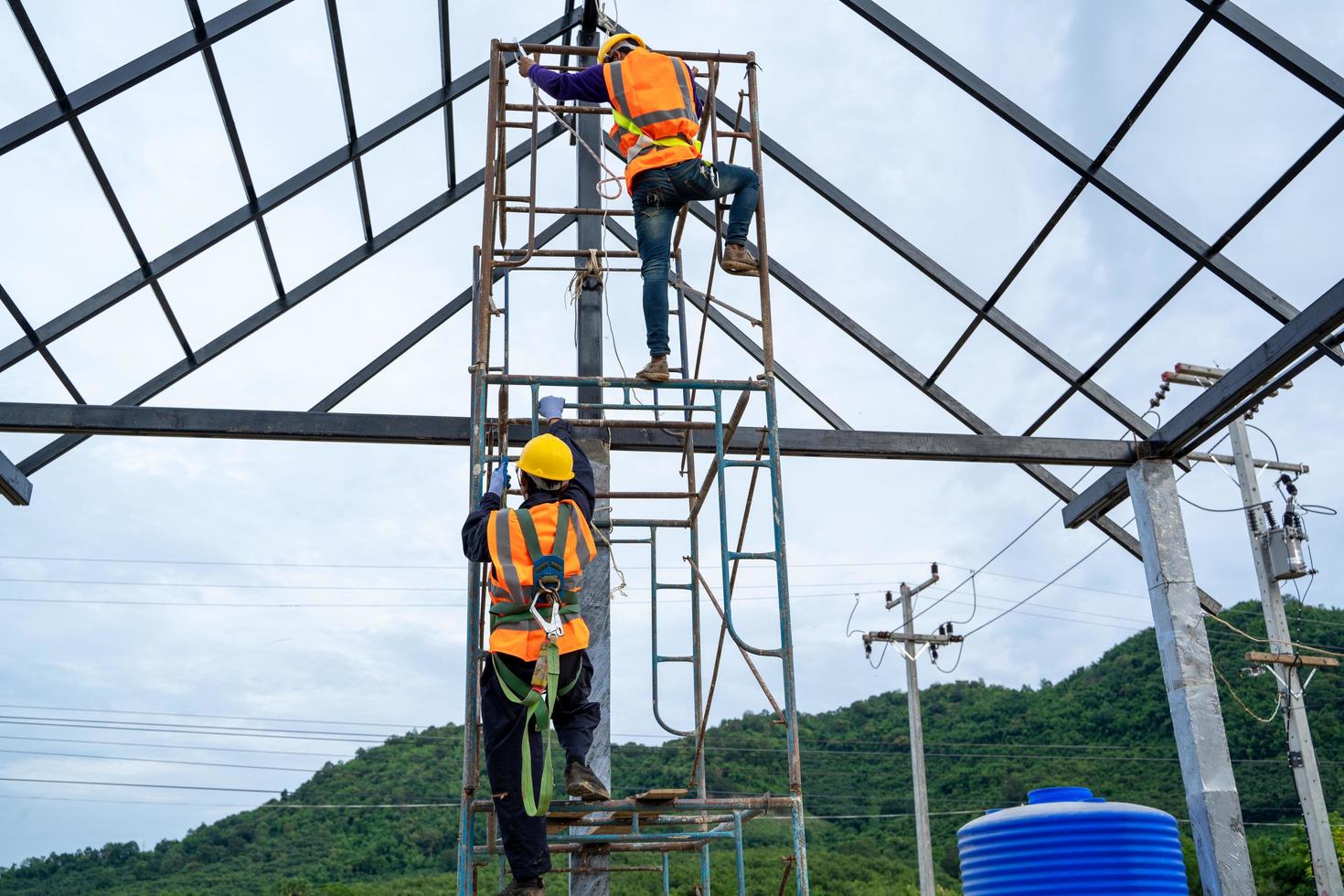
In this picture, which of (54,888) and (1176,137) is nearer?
(1176,137)

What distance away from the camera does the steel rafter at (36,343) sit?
830 cm

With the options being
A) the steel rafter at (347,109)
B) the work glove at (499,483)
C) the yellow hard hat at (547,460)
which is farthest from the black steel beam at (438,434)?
the yellow hard hat at (547,460)

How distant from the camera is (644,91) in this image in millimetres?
6469

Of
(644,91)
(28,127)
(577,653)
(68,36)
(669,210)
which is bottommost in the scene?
(577,653)

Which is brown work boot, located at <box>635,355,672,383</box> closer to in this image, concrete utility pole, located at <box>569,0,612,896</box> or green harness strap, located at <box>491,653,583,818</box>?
concrete utility pole, located at <box>569,0,612,896</box>

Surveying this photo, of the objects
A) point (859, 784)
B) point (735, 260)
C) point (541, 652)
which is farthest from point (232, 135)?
point (859, 784)

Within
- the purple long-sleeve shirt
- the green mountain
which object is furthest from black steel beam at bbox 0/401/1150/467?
the green mountain

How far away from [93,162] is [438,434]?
299 centimetres

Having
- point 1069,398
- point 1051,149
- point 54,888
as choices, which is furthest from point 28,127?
point 54,888

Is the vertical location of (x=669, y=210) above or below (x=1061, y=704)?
below

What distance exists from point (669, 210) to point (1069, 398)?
4.51m

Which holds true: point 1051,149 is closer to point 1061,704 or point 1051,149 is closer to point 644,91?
point 644,91

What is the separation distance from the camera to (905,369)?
32.9ft

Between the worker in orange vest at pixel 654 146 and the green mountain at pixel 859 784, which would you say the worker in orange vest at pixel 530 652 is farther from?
the green mountain at pixel 859 784
